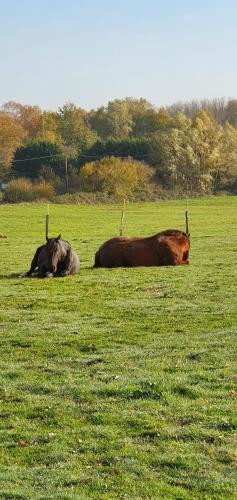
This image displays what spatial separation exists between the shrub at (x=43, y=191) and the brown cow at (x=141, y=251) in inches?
2182

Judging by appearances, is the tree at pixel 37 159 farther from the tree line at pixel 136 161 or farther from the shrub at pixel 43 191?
the shrub at pixel 43 191

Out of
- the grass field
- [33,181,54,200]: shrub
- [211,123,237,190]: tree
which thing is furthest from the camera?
[211,123,237,190]: tree

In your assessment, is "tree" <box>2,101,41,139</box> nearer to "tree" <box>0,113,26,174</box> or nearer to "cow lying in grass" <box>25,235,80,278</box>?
"tree" <box>0,113,26,174</box>

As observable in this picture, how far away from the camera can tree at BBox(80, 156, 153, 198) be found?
255ft

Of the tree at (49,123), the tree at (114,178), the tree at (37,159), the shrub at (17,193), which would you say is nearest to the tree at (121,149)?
the tree at (37,159)

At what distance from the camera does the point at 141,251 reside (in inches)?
825

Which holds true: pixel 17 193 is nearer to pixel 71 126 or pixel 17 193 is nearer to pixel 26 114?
pixel 71 126

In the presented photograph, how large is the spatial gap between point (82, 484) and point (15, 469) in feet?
2.20

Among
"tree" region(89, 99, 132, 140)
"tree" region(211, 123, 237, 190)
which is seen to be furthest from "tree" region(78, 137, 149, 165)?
"tree" region(89, 99, 132, 140)

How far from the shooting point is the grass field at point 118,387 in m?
6.18

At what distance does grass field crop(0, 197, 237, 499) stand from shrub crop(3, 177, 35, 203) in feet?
187

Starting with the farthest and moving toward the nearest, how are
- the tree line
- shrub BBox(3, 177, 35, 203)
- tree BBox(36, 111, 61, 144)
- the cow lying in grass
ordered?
1. tree BBox(36, 111, 61, 144)
2. the tree line
3. shrub BBox(3, 177, 35, 203)
4. the cow lying in grass

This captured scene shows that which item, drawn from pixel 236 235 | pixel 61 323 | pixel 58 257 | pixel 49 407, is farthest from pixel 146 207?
pixel 49 407

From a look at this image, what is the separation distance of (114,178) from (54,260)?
59333 millimetres
